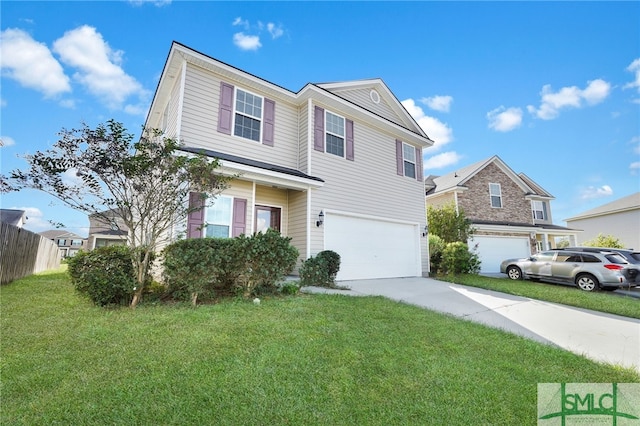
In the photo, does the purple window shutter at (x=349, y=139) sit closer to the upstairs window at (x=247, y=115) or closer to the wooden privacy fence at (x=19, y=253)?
the upstairs window at (x=247, y=115)

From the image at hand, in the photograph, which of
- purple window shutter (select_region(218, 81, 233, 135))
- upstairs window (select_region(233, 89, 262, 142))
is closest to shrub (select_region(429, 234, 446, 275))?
upstairs window (select_region(233, 89, 262, 142))

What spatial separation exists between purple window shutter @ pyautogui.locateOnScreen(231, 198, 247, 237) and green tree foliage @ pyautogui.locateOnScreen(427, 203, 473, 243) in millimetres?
10614

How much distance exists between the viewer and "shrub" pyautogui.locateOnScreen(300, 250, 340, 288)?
7967mm

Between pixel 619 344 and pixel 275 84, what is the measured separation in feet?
33.2

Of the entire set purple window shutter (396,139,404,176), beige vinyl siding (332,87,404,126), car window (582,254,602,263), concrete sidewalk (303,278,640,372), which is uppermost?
beige vinyl siding (332,87,404,126)

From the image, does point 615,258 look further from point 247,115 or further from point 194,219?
point 194,219

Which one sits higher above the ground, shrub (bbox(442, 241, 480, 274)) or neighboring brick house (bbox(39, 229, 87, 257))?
neighboring brick house (bbox(39, 229, 87, 257))

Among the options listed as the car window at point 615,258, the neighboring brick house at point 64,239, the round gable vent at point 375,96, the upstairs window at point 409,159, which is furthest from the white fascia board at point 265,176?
the neighboring brick house at point 64,239

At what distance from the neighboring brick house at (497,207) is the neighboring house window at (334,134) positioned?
32.3 feet

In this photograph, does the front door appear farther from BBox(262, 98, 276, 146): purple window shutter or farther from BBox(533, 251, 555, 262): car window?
BBox(533, 251, 555, 262): car window

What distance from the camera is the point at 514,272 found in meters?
12.8

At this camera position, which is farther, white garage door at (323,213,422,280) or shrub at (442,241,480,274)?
shrub at (442,241,480,274)

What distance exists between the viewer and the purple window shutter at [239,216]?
25.8 feet

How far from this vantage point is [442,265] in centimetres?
1262
